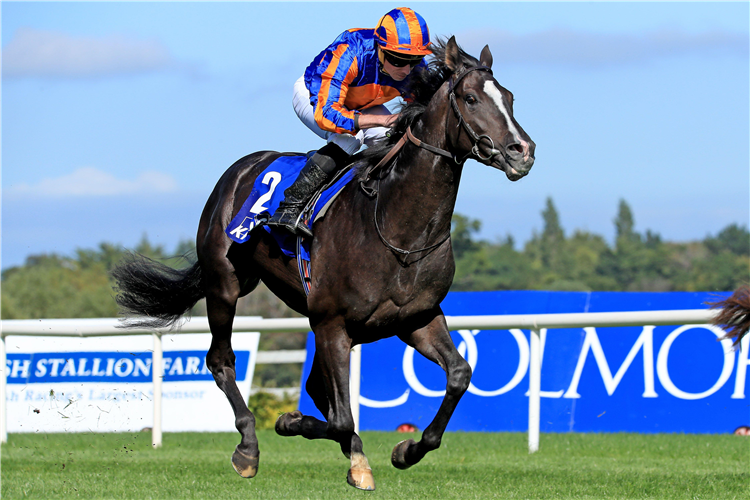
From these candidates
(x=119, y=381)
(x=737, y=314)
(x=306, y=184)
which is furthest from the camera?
(x=119, y=381)

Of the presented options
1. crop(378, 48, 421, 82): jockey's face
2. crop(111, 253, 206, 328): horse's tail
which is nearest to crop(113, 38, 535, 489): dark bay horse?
crop(378, 48, 421, 82): jockey's face

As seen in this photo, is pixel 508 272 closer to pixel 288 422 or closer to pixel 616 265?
pixel 616 265

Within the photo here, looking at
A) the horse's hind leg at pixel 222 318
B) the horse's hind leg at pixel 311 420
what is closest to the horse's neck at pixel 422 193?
the horse's hind leg at pixel 311 420

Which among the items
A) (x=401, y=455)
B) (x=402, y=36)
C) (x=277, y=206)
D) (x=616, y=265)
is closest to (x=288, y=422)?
(x=401, y=455)

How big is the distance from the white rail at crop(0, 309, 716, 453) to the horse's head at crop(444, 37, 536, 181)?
2.98m

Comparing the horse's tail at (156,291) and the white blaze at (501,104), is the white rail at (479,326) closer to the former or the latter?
the horse's tail at (156,291)

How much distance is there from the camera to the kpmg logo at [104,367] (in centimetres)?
909

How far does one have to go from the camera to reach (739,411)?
25.3ft

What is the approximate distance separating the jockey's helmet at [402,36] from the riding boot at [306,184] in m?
0.66

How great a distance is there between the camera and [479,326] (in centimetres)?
721

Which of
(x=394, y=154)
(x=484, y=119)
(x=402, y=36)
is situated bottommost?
(x=394, y=154)

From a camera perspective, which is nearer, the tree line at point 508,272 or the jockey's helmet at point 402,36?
the jockey's helmet at point 402,36

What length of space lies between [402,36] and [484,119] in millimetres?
870

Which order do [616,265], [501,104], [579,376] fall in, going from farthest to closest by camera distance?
[616,265] < [579,376] < [501,104]
